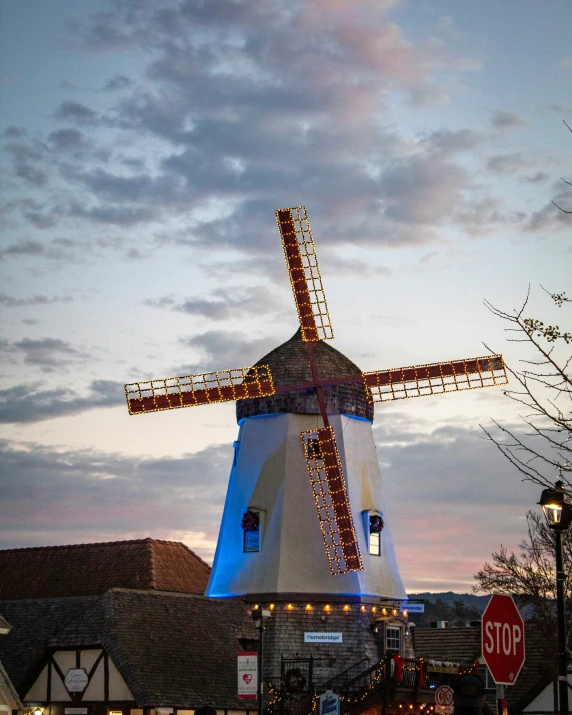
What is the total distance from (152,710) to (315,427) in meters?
13.1

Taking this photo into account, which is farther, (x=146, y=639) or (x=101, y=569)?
(x=101, y=569)

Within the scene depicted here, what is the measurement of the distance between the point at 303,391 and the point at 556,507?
28298mm

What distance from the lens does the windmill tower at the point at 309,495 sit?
42.7 metres

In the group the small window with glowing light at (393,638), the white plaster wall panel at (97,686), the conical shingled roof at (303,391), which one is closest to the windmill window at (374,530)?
the small window with glowing light at (393,638)

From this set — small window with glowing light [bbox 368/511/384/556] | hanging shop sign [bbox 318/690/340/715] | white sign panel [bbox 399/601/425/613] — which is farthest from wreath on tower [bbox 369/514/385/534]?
hanging shop sign [bbox 318/690/340/715]

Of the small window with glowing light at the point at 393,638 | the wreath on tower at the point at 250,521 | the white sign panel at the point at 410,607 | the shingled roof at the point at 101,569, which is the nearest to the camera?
the small window with glowing light at the point at 393,638

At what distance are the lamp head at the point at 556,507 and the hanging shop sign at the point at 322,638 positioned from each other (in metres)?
27.0

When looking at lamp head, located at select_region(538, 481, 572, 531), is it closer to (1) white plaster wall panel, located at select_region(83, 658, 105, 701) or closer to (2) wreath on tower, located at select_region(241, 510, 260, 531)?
(1) white plaster wall panel, located at select_region(83, 658, 105, 701)

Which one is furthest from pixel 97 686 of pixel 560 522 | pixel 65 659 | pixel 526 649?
pixel 526 649

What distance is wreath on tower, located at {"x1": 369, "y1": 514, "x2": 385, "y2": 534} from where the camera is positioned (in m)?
44.5

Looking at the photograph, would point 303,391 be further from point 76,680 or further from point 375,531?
point 76,680

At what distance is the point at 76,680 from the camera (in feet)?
118

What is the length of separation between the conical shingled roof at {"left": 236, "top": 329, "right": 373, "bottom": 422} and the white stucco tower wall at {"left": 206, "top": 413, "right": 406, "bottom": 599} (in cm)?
31

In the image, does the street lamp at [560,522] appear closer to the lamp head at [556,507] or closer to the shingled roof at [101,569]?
the lamp head at [556,507]
